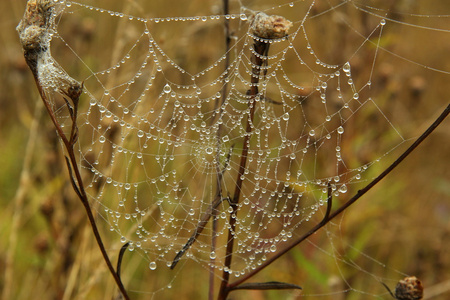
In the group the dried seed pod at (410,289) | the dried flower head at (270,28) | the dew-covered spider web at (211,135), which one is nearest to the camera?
the dried flower head at (270,28)

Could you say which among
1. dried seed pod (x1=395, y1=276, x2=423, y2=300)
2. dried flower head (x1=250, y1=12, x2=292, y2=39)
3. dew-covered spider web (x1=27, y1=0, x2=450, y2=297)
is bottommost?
dried seed pod (x1=395, y1=276, x2=423, y2=300)

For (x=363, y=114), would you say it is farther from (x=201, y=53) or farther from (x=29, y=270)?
(x=29, y=270)

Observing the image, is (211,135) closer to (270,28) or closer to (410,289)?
(270,28)

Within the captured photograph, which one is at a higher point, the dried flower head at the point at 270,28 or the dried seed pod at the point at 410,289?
the dried flower head at the point at 270,28

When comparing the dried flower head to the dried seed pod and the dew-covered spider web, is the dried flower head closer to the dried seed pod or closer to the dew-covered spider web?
the dew-covered spider web

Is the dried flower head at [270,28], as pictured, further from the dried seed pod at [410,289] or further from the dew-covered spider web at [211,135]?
the dried seed pod at [410,289]

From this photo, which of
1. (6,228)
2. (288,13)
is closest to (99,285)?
(6,228)

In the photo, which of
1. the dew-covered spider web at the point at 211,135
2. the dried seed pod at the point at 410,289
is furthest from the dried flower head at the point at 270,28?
the dried seed pod at the point at 410,289

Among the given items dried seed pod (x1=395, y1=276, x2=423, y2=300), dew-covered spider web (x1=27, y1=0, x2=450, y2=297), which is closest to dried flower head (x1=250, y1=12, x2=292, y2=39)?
dew-covered spider web (x1=27, y1=0, x2=450, y2=297)

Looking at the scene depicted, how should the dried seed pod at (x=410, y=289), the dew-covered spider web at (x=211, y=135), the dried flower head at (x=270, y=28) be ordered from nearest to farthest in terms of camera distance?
the dried flower head at (x=270, y=28) → the dried seed pod at (x=410, y=289) → the dew-covered spider web at (x=211, y=135)

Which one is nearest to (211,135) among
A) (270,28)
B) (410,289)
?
(270,28)
